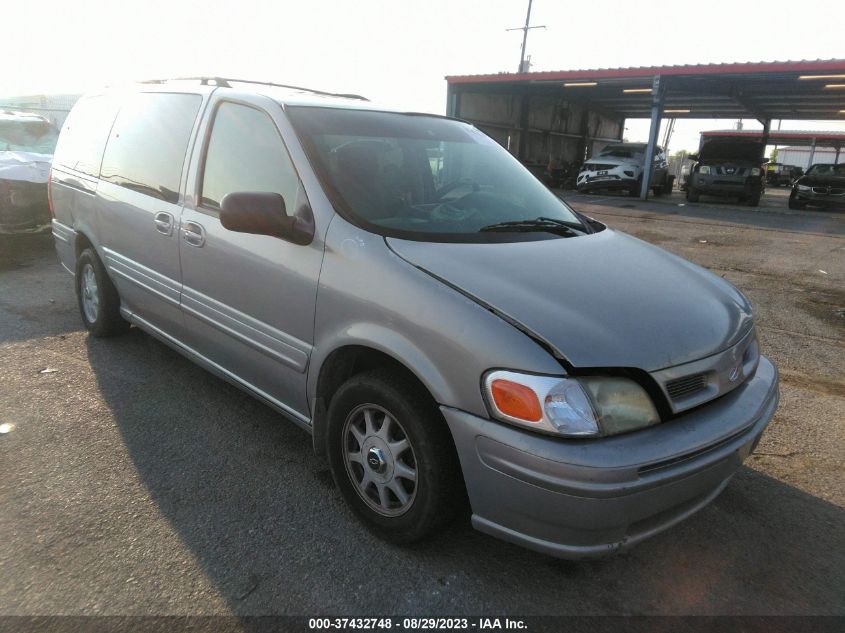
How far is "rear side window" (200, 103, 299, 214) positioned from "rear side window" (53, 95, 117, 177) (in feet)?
5.05

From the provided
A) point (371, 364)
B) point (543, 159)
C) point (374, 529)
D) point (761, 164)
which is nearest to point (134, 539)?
point (374, 529)

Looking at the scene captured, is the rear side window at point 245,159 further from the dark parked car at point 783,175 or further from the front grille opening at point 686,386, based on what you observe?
the dark parked car at point 783,175

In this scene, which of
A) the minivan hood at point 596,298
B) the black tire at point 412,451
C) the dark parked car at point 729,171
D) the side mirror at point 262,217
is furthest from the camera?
the dark parked car at point 729,171

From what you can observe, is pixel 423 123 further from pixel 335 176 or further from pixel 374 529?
pixel 374 529

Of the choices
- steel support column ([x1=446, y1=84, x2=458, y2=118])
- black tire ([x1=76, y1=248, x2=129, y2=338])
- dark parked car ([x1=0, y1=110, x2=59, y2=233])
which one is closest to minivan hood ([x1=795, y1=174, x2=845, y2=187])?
steel support column ([x1=446, y1=84, x2=458, y2=118])

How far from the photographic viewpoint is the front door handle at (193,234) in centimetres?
298

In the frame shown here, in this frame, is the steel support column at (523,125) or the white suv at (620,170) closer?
the white suv at (620,170)

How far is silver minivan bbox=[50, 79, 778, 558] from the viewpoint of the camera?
186cm

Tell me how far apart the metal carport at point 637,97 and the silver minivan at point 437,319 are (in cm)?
1851

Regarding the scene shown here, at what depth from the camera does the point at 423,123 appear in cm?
329

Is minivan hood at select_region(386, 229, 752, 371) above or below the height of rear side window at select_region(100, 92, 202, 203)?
below

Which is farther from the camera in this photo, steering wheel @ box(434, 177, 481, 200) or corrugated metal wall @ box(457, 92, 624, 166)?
corrugated metal wall @ box(457, 92, 624, 166)

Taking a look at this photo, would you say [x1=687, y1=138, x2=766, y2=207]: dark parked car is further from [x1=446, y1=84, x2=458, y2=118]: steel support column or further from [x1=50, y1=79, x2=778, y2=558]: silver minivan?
[x1=50, y1=79, x2=778, y2=558]: silver minivan

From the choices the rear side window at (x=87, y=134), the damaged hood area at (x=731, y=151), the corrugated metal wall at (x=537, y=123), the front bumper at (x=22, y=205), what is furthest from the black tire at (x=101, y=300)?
the corrugated metal wall at (x=537, y=123)
